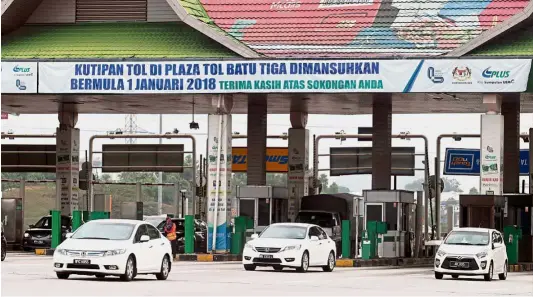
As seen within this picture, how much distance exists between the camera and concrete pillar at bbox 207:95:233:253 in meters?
42.7

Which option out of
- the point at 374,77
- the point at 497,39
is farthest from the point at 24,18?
the point at 497,39

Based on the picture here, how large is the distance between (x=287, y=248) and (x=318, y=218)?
13.7 m

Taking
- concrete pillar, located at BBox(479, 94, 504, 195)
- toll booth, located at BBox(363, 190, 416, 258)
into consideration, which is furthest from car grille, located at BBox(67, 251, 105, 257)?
toll booth, located at BBox(363, 190, 416, 258)

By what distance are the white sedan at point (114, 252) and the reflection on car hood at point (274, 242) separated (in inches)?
221

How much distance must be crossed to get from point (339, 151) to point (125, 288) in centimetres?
4676

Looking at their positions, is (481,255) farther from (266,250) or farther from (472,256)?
→ (266,250)

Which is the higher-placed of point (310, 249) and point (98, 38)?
point (98, 38)

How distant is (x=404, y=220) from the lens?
4503 cm

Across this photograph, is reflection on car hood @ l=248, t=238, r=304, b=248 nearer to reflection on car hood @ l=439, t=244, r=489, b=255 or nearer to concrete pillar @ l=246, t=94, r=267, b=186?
reflection on car hood @ l=439, t=244, r=489, b=255

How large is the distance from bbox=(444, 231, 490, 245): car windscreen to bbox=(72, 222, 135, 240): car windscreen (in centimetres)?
991

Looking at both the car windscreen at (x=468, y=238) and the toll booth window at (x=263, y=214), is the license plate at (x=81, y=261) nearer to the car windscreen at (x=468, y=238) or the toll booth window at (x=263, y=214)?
the car windscreen at (x=468, y=238)

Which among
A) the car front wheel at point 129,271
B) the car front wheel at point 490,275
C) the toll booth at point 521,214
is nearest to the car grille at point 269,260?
the car front wheel at point 490,275

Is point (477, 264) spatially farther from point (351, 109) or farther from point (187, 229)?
point (351, 109)

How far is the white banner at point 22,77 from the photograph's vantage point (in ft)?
141
